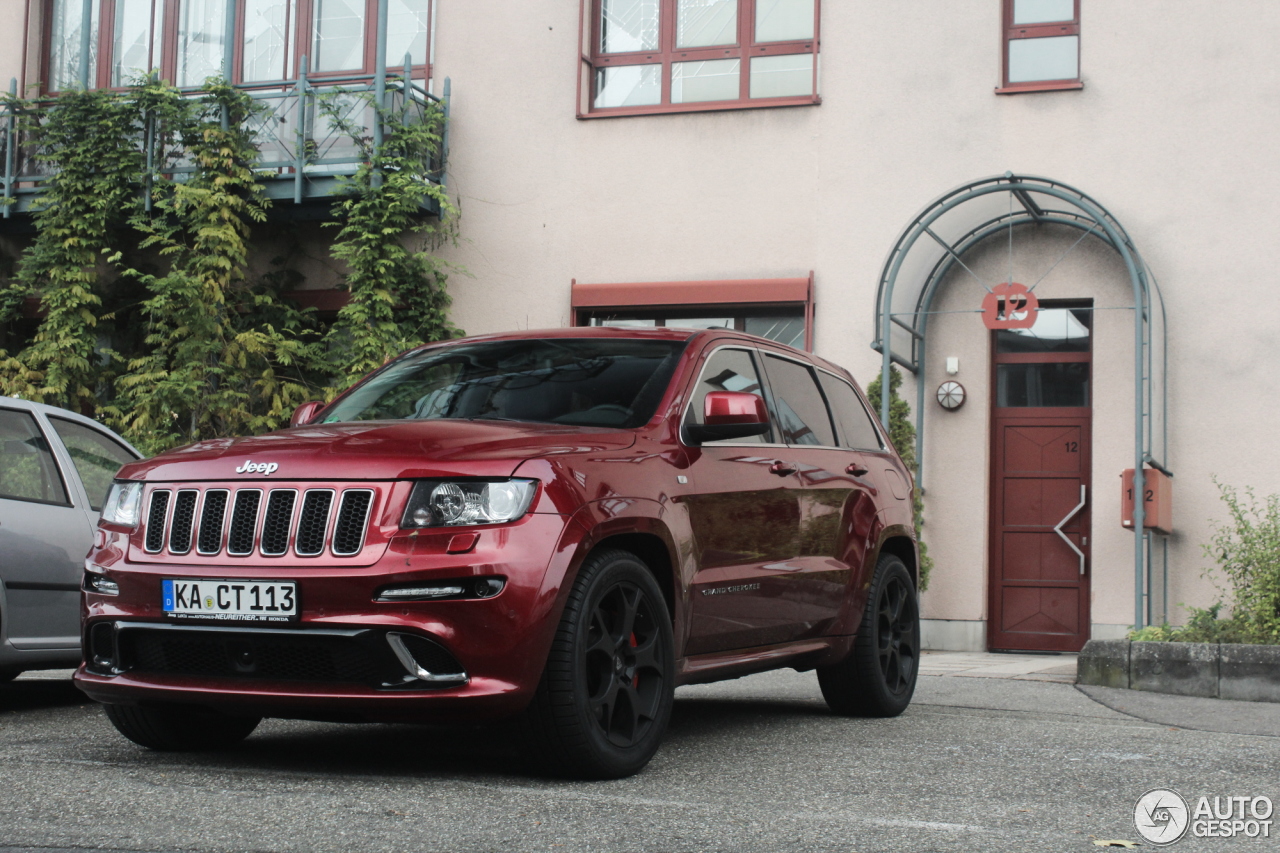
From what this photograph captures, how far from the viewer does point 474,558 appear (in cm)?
458

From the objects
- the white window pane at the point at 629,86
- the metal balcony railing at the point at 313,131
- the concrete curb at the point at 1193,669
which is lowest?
the concrete curb at the point at 1193,669

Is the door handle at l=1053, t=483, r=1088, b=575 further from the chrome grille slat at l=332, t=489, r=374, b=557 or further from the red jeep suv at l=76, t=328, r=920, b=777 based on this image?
the chrome grille slat at l=332, t=489, r=374, b=557

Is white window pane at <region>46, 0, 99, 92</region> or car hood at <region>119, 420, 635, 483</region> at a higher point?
white window pane at <region>46, 0, 99, 92</region>

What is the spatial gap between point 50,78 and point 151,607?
13135 mm

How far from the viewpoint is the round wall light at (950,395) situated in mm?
13398

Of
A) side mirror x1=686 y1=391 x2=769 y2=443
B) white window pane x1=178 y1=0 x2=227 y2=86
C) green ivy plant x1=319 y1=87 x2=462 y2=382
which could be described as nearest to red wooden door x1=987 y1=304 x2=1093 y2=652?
green ivy plant x1=319 y1=87 x2=462 y2=382

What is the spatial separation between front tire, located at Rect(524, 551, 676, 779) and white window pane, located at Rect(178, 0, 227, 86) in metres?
12.4

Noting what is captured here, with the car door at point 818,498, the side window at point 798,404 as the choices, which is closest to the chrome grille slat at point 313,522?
the car door at point 818,498

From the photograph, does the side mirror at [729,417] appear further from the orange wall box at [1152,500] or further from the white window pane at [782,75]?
the white window pane at [782,75]

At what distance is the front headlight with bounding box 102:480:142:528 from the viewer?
5203 mm

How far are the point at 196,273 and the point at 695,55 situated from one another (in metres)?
5.24

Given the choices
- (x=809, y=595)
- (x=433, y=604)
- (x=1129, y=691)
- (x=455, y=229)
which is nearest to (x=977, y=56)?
(x=455, y=229)

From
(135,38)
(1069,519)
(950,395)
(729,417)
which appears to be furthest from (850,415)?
(135,38)

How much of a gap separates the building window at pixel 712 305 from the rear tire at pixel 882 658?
6.38 m
